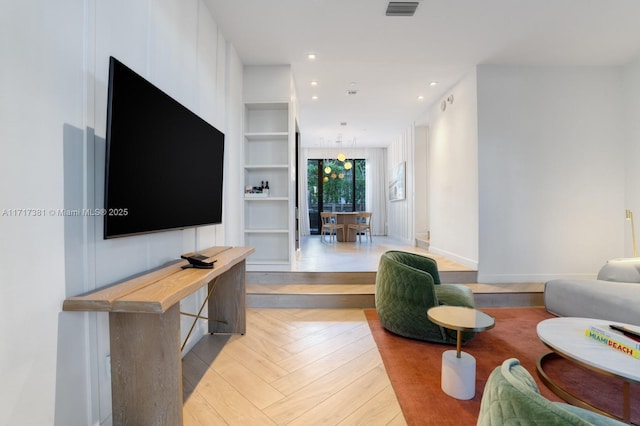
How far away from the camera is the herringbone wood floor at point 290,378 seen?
175 centimetres

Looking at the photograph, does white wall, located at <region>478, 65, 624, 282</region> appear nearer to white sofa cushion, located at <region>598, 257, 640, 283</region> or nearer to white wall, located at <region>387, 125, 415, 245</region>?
white sofa cushion, located at <region>598, 257, 640, 283</region>

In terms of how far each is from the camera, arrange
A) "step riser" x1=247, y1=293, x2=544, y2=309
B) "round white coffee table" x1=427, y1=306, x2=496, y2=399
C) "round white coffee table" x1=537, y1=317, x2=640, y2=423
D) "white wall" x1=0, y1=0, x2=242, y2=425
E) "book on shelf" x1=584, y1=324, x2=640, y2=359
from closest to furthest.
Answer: "white wall" x1=0, y1=0, x2=242, y2=425 → "round white coffee table" x1=537, y1=317, x2=640, y2=423 → "book on shelf" x1=584, y1=324, x2=640, y2=359 → "round white coffee table" x1=427, y1=306, x2=496, y2=399 → "step riser" x1=247, y1=293, x2=544, y2=309

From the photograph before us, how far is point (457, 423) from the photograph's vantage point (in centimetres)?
166

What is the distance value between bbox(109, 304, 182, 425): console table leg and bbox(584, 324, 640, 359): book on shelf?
242 cm

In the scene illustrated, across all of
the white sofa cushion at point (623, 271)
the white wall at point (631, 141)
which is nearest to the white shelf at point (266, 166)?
the white sofa cushion at point (623, 271)

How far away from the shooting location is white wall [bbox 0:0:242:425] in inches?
42.9

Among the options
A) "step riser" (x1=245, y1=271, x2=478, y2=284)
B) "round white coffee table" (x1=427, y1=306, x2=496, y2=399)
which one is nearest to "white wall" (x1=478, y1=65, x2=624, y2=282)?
"step riser" (x1=245, y1=271, x2=478, y2=284)

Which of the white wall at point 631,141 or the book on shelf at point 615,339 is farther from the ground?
the white wall at point 631,141

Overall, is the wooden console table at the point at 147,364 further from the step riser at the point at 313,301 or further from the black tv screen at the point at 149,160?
the step riser at the point at 313,301

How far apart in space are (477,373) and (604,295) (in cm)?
160

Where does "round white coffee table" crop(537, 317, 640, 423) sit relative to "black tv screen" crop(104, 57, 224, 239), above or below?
below

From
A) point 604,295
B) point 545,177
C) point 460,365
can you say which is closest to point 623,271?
point 604,295

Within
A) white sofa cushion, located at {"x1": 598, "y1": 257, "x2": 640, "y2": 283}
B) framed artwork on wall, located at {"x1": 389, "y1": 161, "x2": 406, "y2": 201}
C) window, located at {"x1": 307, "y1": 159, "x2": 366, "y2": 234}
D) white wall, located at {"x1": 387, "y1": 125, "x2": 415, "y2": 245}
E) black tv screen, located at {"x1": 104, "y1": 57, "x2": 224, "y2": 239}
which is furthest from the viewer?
window, located at {"x1": 307, "y1": 159, "x2": 366, "y2": 234}

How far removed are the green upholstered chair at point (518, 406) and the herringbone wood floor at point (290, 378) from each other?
3.49ft
